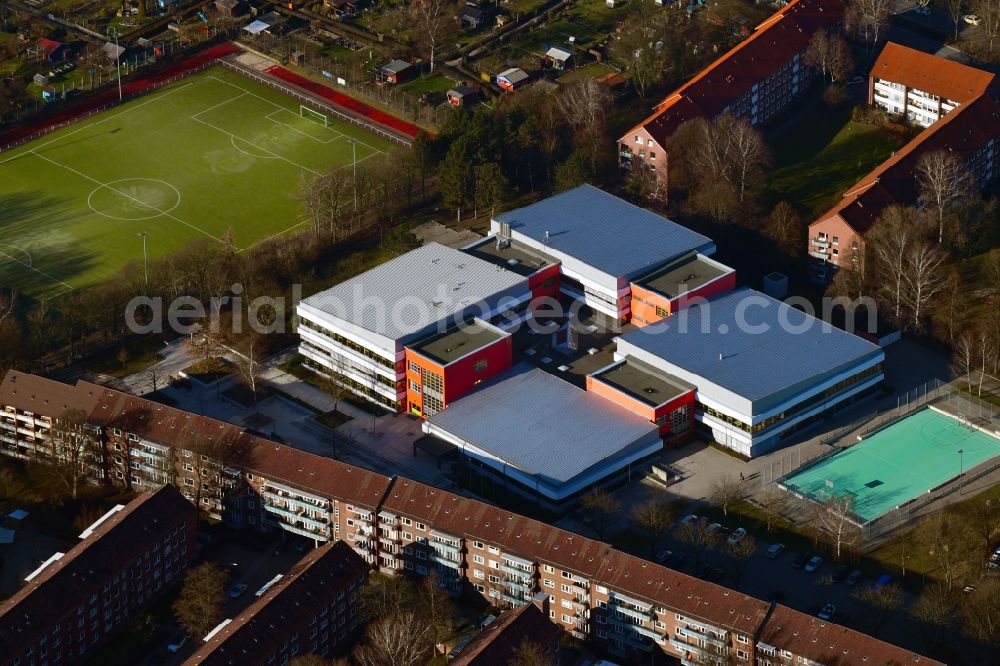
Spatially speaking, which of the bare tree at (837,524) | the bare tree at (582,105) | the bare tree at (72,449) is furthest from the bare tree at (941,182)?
the bare tree at (72,449)

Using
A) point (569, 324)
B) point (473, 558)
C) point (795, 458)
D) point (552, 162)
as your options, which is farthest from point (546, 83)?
point (473, 558)

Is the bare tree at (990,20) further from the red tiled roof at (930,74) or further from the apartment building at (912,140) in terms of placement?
the apartment building at (912,140)

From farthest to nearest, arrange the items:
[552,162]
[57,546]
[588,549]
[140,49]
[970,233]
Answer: [140,49] < [552,162] < [970,233] < [57,546] < [588,549]

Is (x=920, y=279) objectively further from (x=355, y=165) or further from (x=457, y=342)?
(x=355, y=165)

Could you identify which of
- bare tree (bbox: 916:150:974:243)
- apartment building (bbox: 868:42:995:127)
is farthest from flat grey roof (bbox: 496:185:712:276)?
apartment building (bbox: 868:42:995:127)

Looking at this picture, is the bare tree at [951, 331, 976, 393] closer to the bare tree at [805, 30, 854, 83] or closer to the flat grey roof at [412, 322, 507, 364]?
the flat grey roof at [412, 322, 507, 364]

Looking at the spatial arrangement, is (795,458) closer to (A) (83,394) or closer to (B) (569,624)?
(B) (569,624)
